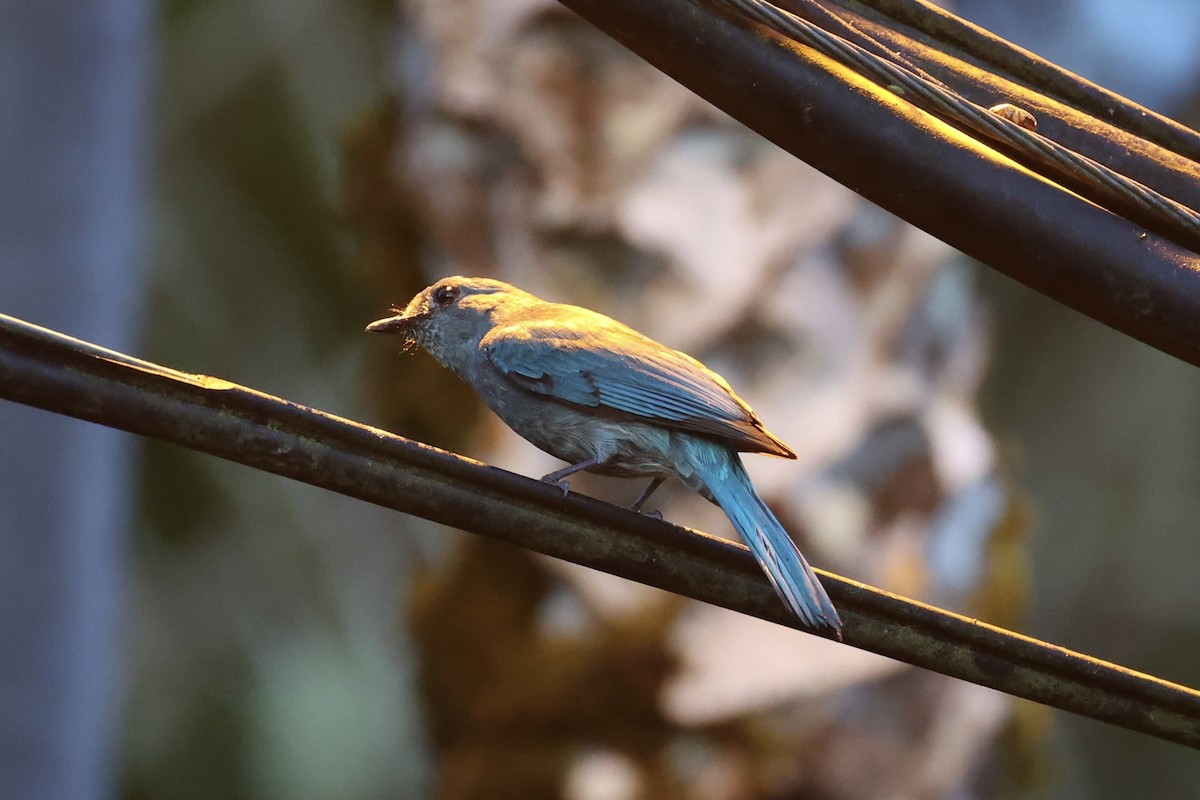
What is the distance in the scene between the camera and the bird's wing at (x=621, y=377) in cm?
191

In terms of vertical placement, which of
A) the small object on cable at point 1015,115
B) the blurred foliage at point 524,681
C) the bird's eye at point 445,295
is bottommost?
the blurred foliage at point 524,681

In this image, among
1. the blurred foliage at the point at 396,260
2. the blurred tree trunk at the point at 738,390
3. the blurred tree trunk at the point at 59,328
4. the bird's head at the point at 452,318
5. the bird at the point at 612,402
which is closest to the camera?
the bird at the point at 612,402

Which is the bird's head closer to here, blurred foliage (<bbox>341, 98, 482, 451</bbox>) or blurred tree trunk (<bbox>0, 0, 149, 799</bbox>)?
blurred tree trunk (<bbox>0, 0, 149, 799</bbox>)

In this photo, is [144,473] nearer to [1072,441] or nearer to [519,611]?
[519,611]

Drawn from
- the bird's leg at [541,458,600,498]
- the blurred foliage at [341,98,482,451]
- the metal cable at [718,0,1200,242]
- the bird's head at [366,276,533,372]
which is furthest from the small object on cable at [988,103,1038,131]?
the blurred foliage at [341,98,482,451]

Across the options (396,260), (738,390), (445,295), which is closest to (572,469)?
(445,295)

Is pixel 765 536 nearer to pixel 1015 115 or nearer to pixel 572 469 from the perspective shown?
pixel 572 469

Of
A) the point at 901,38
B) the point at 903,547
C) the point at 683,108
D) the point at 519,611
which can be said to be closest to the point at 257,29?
the point at 683,108

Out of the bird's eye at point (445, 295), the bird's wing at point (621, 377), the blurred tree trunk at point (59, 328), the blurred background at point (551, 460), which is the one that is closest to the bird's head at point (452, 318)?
the bird's eye at point (445, 295)

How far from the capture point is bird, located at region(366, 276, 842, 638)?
6.27 feet

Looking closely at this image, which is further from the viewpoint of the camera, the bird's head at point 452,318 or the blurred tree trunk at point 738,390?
the blurred tree trunk at point 738,390

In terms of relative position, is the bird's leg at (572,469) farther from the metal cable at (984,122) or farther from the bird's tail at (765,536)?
the metal cable at (984,122)

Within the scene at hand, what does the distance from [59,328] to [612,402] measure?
1.83 m

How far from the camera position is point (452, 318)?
91.3 inches
